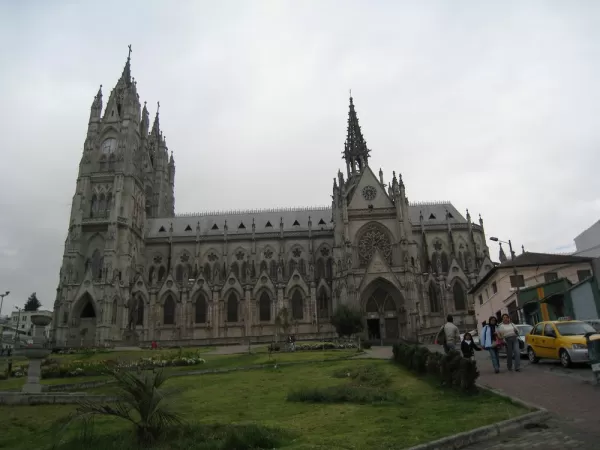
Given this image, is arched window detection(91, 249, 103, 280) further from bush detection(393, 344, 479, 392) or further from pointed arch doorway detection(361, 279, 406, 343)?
bush detection(393, 344, 479, 392)

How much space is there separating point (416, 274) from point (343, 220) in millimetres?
10776

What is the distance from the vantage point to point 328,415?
11664 millimetres

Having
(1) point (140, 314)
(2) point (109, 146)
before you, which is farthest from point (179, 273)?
(2) point (109, 146)

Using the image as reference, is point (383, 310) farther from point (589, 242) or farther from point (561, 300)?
point (589, 242)

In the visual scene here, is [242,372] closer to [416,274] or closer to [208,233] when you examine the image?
[416,274]

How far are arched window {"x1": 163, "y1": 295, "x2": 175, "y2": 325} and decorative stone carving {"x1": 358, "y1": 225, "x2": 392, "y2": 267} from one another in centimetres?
2446

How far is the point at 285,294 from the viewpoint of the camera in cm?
5831

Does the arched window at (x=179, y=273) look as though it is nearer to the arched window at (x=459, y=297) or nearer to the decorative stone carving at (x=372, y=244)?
the decorative stone carving at (x=372, y=244)

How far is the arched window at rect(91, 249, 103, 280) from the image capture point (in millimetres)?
57500

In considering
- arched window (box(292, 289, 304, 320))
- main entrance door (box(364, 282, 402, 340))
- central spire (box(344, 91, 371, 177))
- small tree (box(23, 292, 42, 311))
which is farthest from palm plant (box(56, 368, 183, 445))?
small tree (box(23, 292, 42, 311))

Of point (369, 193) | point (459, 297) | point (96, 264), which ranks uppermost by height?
point (369, 193)

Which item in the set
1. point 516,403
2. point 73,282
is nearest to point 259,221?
point 73,282

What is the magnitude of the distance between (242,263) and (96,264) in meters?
18.7

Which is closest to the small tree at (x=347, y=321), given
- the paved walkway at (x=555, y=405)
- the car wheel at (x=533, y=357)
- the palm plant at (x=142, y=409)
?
the car wheel at (x=533, y=357)
